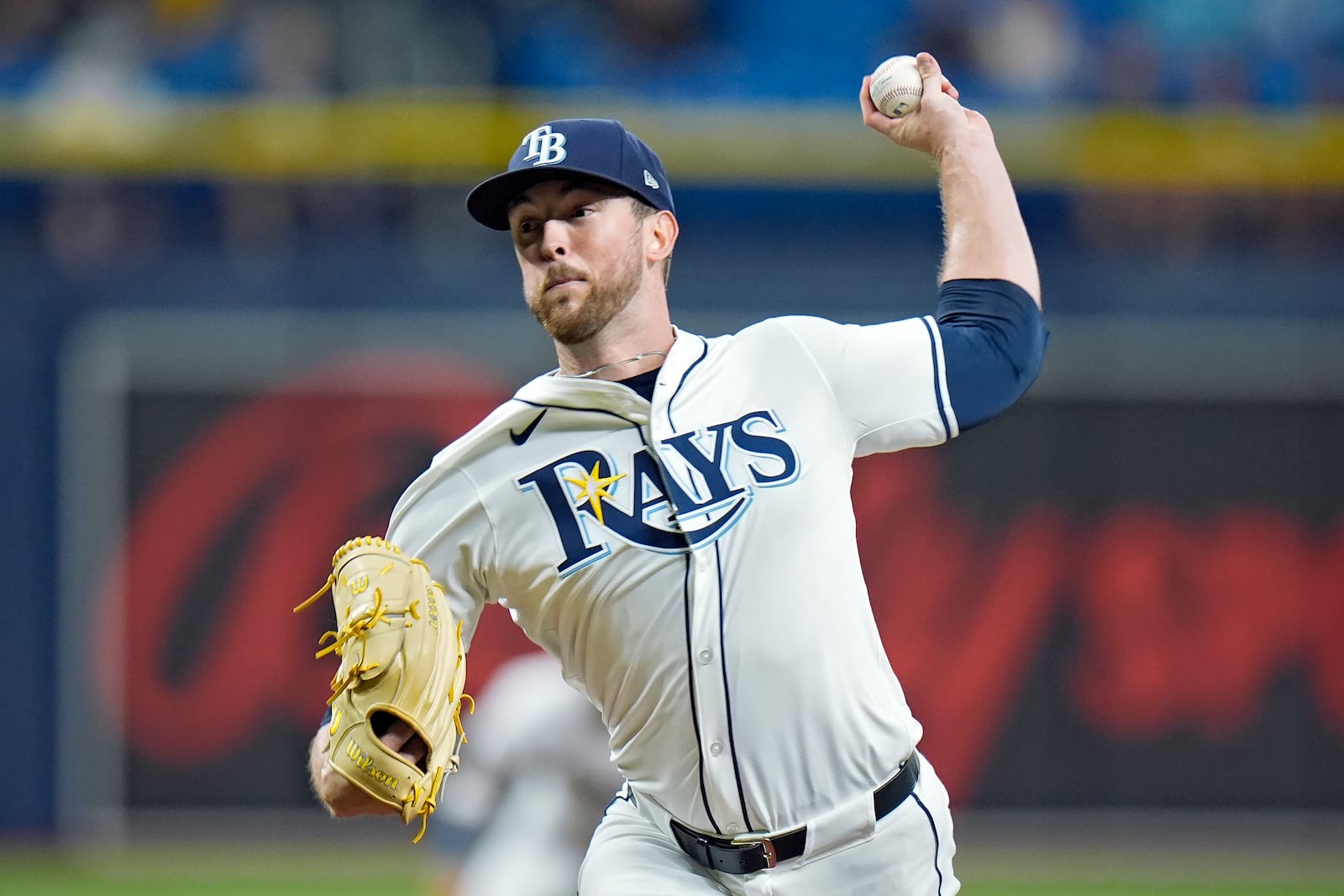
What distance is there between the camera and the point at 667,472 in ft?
11.5

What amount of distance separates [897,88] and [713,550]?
1053 mm

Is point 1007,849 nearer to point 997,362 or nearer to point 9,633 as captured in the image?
point 9,633

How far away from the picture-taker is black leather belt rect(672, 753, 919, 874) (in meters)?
3.42

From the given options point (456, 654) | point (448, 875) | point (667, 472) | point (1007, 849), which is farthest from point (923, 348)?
point (1007, 849)

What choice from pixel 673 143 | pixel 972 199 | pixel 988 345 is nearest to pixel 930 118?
pixel 972 199

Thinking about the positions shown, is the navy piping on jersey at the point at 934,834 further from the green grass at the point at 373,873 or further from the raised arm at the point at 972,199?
the green grass at the point at 373,873

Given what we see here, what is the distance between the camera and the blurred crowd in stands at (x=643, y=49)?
33.3ft

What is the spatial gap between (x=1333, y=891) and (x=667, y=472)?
18.9 ft

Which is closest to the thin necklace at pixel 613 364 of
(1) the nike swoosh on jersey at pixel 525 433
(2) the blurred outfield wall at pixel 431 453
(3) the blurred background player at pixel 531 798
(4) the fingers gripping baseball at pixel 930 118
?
(1) the nike swoosh on jersey at pixel 525 433

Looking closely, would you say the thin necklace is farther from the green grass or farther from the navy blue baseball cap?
the green grass

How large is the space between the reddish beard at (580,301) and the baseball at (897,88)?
61cm

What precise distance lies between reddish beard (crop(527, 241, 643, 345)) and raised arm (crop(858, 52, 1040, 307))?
0.62 metres

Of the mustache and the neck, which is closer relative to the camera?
the mustache

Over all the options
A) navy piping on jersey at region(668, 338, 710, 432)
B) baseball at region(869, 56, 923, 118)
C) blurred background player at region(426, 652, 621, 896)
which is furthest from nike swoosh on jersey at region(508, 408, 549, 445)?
blurred background player at region(426, 652, 621, 896)
